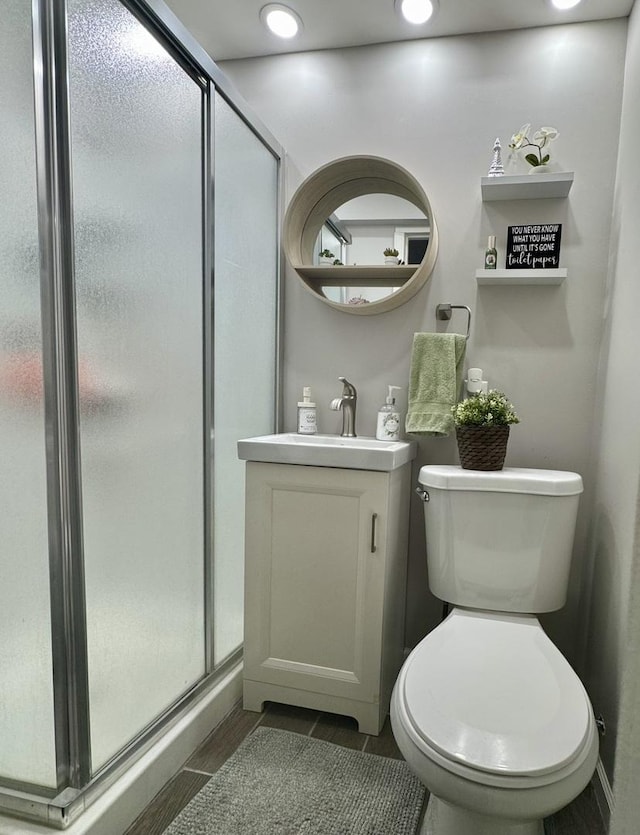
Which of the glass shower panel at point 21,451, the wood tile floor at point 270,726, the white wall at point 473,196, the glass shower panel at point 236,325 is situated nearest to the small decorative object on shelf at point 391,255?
A: the white wall at point 473,196

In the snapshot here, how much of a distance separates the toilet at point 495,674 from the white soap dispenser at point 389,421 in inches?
10.9

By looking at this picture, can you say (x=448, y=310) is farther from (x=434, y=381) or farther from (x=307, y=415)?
(x=307, y=415)

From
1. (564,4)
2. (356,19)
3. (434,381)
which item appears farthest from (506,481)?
(356,19)

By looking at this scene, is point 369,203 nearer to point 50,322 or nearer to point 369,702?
point 50,322

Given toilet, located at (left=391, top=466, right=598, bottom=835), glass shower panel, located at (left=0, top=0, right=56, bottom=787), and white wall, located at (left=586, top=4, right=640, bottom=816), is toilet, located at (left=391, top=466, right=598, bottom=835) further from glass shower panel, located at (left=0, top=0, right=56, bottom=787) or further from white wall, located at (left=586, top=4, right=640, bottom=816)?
glass shower panel, located at (left=0, top=0, right=56, bottom=787)

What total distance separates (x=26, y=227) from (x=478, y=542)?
133 cm

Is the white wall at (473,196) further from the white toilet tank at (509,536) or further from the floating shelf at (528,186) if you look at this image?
the white toilet tank at (509,536)

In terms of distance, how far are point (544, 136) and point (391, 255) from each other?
60cm

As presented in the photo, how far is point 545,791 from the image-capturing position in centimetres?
88

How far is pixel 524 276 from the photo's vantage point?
1.72m

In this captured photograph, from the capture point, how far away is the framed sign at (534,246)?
1.75 m

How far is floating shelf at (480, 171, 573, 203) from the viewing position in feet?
5.48

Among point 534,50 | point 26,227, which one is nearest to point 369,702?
point 26,227

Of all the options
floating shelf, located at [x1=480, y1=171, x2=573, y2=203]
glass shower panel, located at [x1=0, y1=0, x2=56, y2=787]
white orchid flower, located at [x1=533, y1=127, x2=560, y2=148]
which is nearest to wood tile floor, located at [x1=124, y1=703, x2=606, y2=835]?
glass shower panel, located at [x1=0, y1=0, x2=56, y2=787]
